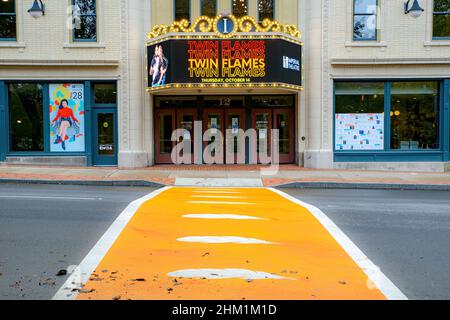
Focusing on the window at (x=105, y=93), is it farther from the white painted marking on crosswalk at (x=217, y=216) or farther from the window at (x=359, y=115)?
the white painted marking on crosswalk at (x=217, y=216)

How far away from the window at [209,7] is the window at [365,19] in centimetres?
551

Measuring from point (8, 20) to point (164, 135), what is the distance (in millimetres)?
7490

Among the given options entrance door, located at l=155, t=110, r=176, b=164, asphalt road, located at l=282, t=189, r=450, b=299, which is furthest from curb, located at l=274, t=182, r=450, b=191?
entrance door, located at l=155, t=110, r=176, b=164

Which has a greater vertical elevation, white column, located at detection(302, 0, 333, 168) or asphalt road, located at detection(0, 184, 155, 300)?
white column, located at detection(302, 0, 333, 168)

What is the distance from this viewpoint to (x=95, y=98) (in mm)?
19750

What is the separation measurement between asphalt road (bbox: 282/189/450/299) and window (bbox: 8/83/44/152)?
11.3 m

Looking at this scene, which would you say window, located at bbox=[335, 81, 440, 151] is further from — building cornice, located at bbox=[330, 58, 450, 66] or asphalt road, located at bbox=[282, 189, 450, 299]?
asphalt road, located at bbox=[282, 189, 450, 299]

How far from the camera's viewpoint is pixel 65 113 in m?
19.5

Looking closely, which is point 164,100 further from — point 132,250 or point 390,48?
point 132,250

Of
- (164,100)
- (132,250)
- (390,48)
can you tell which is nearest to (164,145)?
(164,100)

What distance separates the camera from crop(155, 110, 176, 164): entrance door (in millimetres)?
20750

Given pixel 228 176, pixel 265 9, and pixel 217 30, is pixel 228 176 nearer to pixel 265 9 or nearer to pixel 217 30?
pixel 217 30

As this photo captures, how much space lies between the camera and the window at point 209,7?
2008cm

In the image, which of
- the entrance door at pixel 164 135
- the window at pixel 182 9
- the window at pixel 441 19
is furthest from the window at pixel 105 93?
the window at pixel 441 19
